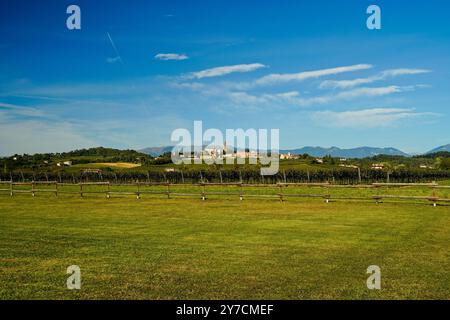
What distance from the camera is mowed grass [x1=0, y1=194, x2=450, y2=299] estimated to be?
300 inches

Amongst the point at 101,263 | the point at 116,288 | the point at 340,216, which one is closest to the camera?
the point at 116,288

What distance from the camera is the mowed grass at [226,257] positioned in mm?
7629

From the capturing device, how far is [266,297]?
719 cm

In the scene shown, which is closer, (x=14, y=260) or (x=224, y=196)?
(x=14, y=260)

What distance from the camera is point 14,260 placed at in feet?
33.3

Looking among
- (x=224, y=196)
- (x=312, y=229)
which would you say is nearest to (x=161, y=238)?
(x=312, y=229)

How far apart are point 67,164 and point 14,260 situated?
110192 millimetres

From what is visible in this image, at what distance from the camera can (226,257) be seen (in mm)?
10539

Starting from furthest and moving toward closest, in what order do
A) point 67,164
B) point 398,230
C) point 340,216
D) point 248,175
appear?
1. point 67,164
2. point 248,175
3. point 340,216
4. point 398,230
